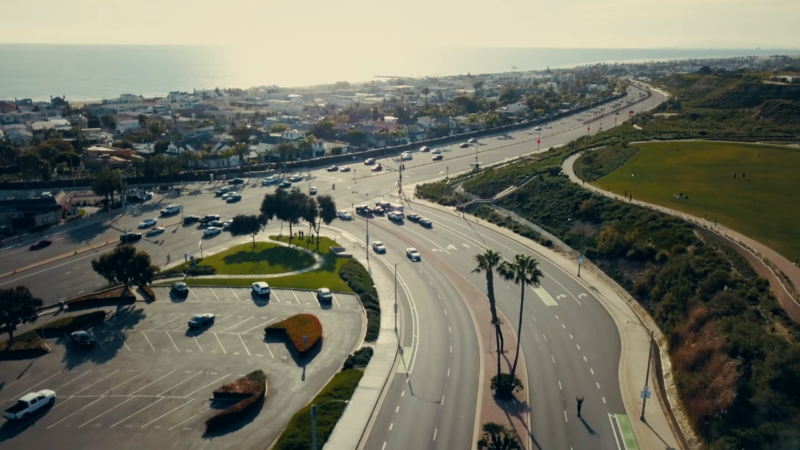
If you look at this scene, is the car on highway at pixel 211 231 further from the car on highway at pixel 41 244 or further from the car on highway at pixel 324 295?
the car on highway at pixel 324 295

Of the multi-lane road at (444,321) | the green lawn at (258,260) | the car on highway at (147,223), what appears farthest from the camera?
the car on highway at (147,223)

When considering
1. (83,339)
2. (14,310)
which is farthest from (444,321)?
(14,310)

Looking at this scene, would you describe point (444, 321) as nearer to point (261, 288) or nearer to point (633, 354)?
point (633, 354)

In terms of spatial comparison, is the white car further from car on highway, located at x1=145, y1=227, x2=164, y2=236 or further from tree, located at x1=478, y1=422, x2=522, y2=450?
tree, located at x1=478, y1=422, x2=522, y2=450

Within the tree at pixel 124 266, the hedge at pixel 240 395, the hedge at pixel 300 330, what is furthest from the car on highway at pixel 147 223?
the hedge at pixel 240 395

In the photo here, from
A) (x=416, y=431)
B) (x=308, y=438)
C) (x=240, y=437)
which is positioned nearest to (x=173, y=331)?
(x=240, y=437)

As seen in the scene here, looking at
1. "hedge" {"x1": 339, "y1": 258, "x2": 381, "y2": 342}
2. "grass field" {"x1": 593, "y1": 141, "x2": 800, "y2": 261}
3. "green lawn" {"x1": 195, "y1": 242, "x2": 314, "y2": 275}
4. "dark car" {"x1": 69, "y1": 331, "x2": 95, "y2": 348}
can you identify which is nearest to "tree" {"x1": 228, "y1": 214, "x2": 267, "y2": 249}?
"green lawn" {"x1": 195, "y1": 242, "x2": 314, "y2": 275}
